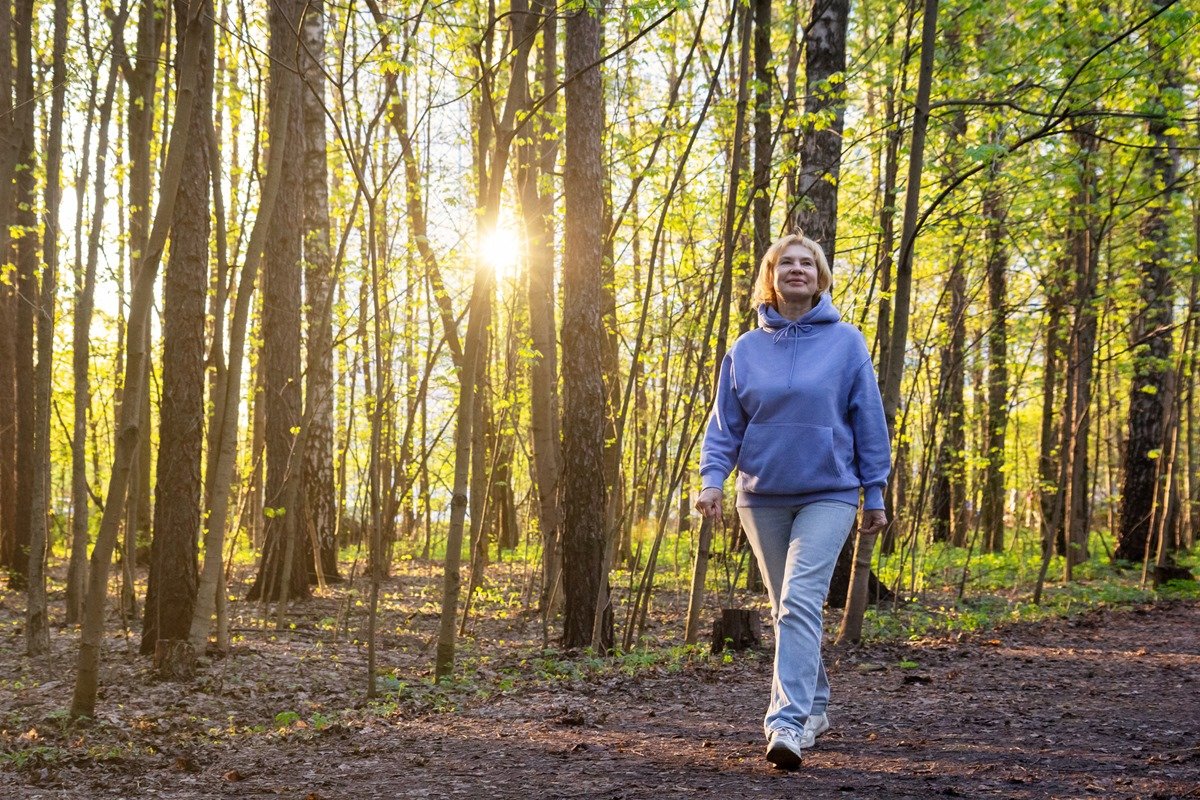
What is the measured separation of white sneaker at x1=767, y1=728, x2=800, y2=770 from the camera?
3.56m

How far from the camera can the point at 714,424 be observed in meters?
4.05

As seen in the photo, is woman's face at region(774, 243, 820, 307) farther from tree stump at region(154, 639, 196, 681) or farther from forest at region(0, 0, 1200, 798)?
tree stump at region(154, 639, 196, 681)

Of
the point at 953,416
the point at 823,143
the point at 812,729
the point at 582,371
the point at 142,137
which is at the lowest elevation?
the point at 812,729

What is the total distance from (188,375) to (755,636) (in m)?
4.67

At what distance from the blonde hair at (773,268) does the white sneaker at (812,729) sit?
1.71m

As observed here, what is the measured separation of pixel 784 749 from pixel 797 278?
180 cm

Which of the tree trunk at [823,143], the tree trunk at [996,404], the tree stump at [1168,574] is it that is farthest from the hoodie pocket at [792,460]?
the tree stump at [1168,574]

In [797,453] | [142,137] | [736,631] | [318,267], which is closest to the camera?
[797,453]

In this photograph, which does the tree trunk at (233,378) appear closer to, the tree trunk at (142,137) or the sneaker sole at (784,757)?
the tree trunk at (142,137)

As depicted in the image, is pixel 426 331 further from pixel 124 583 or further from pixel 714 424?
pixel 714 424

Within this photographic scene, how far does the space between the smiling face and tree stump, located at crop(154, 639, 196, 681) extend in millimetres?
4986

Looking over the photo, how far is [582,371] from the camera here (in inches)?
295

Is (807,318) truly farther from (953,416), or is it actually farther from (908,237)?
(953,416)

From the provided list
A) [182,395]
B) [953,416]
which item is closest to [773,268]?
[182,395]
